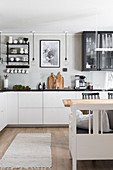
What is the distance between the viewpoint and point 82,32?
691 centimetres

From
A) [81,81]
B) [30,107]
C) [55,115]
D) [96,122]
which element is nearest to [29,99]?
[30,107]

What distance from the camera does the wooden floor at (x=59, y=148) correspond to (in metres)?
3.57

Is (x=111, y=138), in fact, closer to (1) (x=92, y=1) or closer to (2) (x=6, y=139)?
(1) (x=92, y=1)

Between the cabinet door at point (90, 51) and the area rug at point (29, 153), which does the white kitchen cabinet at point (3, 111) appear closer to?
the area rug at point (29, 153)

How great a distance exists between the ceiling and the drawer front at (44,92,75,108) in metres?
1.64

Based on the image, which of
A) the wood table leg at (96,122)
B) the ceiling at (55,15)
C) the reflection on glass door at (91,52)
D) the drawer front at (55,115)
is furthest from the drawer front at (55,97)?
the wood table leg at (96,122)

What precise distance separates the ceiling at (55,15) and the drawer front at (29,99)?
5.40 ft

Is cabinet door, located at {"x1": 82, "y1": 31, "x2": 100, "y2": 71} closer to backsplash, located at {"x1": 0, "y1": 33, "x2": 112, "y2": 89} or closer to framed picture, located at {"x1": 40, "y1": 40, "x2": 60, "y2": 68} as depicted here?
backsplash, located at {"x1": 0, "y1": 33, "x2": 112, "y2": 89}

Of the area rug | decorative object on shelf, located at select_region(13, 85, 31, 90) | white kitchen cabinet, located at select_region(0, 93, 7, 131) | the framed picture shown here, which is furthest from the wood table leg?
the framed picture

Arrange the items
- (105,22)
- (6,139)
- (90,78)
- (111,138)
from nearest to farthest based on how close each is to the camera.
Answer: (111,138) → (6,139) → (105,22) → (90,78)

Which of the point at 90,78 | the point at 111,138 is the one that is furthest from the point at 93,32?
the point at 111,138

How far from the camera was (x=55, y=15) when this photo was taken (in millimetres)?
5262

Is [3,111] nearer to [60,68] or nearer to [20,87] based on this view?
[20,87]

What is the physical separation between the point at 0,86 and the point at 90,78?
2437 mm
